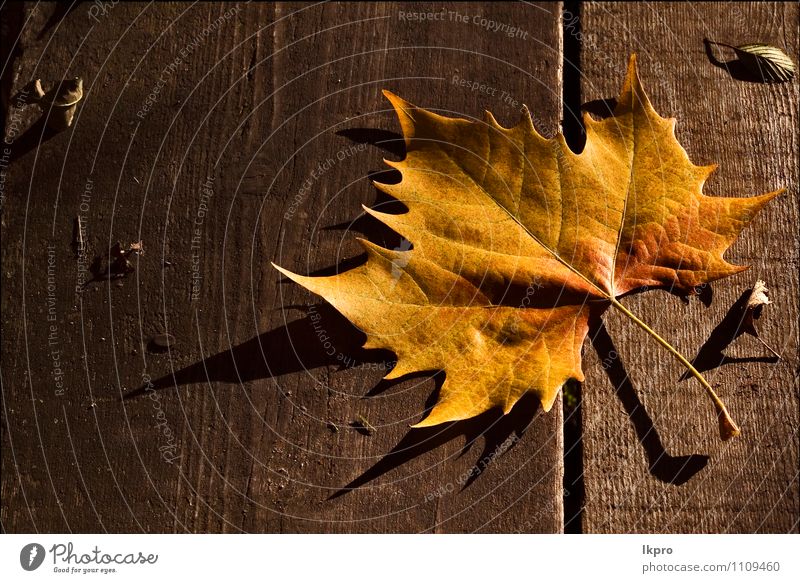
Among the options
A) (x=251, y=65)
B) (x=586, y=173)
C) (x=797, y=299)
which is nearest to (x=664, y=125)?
(x=586, y=173)

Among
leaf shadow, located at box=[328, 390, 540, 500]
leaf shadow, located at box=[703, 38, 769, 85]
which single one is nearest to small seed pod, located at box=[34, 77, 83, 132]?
leaf shadow, located at box=[328, 390, 540, 500]

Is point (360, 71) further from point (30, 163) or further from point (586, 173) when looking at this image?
point (30, 163)

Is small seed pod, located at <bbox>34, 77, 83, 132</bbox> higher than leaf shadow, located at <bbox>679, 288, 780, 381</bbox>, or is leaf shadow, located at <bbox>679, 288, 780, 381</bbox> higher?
small seed pod, located at <bbox>34, 77, 83, 132</bbox>

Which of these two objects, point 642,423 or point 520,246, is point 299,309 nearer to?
point 520,246

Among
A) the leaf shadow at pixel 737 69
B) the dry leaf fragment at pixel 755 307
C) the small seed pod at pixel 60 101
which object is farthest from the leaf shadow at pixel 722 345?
the small seed pod at pixel 60 101

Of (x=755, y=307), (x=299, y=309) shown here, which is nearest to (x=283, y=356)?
(x=299, y=309)

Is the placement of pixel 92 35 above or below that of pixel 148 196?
above

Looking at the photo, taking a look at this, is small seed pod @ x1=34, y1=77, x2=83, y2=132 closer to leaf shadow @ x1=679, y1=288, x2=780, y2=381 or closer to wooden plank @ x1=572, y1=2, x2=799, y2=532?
wooden plank @ x1=572, y1=2, x2=799, y2=532
